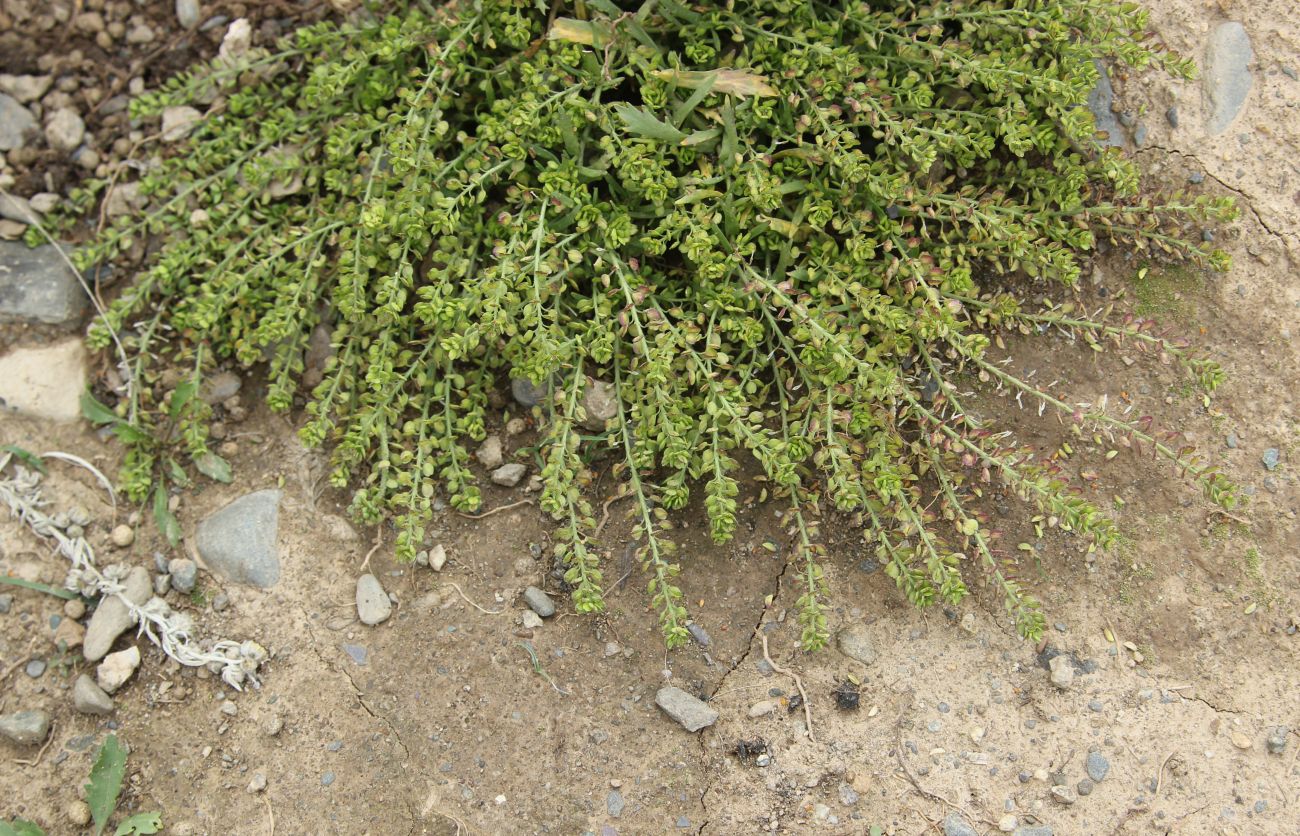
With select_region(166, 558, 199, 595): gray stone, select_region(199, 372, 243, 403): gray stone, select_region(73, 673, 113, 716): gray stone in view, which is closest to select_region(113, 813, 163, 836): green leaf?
select_region(73, 673, 113, 716): gray stone

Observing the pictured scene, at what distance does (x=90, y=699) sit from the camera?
3158mm

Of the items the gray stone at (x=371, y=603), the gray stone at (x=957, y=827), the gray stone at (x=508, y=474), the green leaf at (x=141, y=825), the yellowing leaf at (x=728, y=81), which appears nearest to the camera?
the gray stone at (x=957, y=827)

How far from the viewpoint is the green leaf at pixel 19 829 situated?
2980mm

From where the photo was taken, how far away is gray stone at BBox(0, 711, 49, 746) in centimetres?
313

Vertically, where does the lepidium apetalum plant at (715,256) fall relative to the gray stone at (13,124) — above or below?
above

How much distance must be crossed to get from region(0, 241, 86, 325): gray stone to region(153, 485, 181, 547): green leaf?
2.50ft

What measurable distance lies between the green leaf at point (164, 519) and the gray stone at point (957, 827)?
2.51 meters

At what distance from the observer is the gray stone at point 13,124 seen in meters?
3.87

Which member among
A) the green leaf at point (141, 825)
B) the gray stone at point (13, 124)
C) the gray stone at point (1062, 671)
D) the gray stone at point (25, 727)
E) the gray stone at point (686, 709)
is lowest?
the green leaf at point (141, 825)

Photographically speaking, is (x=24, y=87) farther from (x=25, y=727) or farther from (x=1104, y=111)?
(x=1104, y=111)

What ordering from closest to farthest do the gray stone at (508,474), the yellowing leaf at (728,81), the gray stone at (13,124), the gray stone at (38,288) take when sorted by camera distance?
1. the yellowing leaf at (728,81)
2. the gray stone at (508,474)
3. the gray stone at (38,288)
4. the gray stone at (13,124)

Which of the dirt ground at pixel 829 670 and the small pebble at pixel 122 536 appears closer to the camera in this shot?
the dirt ground at pixel 829 670

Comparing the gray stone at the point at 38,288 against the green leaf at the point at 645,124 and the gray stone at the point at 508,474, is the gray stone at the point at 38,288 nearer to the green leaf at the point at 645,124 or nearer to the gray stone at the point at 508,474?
the gray stone at the point at 508,474

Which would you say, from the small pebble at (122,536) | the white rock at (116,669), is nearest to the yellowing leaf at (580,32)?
the small pebble at (122,536)
